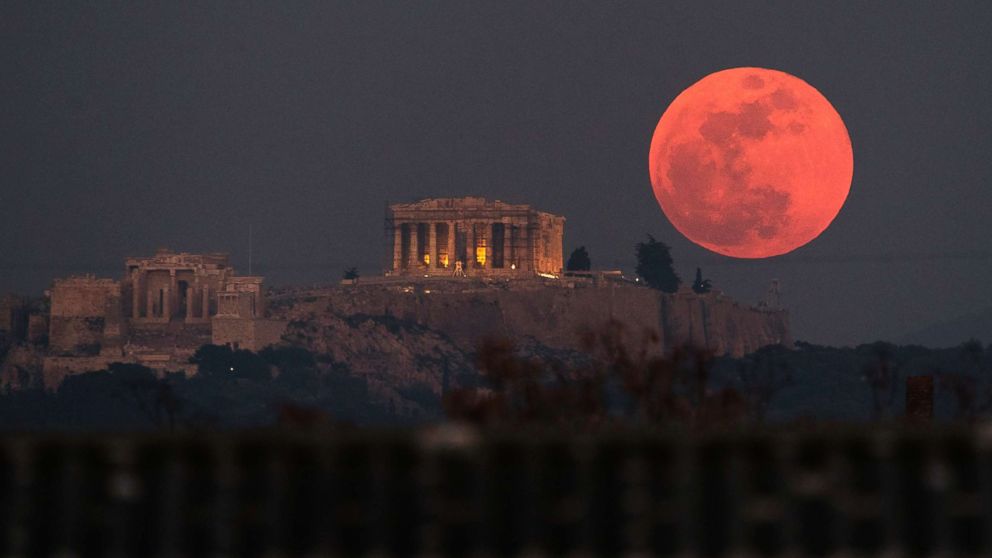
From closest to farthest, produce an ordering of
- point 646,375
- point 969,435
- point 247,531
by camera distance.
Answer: point 969,435, point 247,531, point 646,375

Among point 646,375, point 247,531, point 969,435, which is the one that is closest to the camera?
point 969,435

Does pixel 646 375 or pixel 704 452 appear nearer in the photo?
pixel 704 452

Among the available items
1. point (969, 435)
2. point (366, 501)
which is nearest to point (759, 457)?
point (969, 435)

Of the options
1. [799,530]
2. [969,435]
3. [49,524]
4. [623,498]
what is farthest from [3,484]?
[969,435]

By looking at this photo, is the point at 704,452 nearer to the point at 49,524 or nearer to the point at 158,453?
the point at 158,453

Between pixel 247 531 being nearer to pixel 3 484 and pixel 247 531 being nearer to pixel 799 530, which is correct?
pixel 3 484

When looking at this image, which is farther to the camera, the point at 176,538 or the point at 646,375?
the point at 646,375
